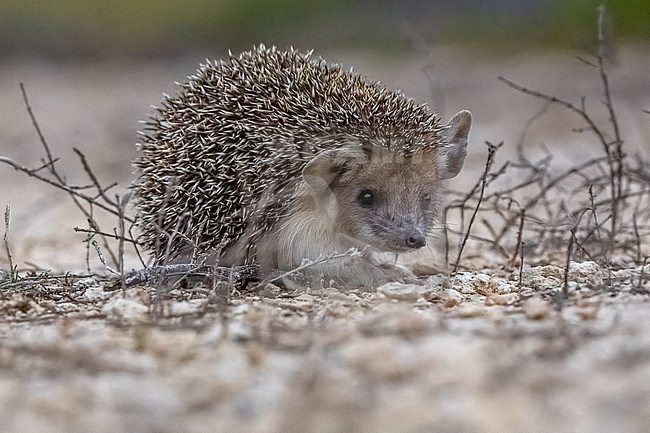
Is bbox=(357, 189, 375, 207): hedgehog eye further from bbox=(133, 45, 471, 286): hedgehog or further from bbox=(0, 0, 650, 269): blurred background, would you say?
bbox=(0, 0, 650, 269): blurred background

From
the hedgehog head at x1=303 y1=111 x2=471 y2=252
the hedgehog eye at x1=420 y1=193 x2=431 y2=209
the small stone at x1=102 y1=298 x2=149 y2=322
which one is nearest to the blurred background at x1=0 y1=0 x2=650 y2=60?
the hedgehog eye at x1=420 y1=193 x2=431 y2=209

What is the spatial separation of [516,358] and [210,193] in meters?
2.29

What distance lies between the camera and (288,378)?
9.15ft

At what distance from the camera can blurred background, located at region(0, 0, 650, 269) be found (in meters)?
13.5

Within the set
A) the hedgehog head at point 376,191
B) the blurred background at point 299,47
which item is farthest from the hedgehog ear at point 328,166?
the blurred background at point 299,47

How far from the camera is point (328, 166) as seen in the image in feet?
15.8

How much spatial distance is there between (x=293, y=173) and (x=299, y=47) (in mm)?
14437

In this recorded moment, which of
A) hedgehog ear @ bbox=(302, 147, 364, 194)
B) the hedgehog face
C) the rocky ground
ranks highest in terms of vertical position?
hedgehog ear @ bbox=(302, 147, 364, 194)

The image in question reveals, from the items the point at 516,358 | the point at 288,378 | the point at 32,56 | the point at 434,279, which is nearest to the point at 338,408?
the point at 288,378

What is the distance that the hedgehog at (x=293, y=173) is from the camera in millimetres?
4789

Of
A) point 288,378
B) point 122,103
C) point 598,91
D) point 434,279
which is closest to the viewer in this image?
point 288,378

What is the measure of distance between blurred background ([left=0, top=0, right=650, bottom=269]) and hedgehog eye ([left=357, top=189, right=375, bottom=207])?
6216 millimetres

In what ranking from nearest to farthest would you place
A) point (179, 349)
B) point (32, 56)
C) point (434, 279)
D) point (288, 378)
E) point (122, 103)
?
point (288, 378), point (179, 349), point (434, 279), point (122, 103), point (32, 56)

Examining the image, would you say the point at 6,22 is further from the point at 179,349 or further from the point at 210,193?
the point at 179,349
